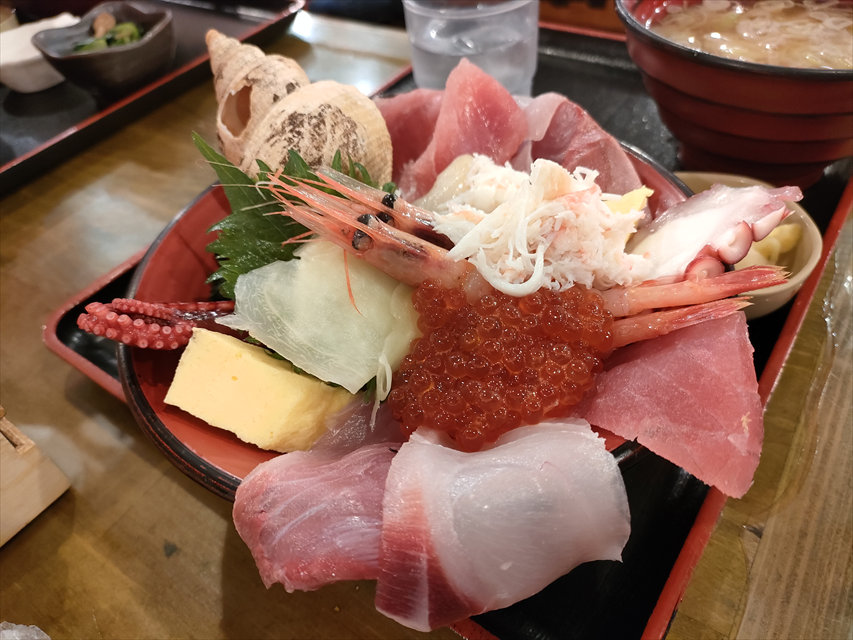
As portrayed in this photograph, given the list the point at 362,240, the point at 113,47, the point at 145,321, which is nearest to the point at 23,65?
the point at 113,47

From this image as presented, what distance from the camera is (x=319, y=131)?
42.4 inches

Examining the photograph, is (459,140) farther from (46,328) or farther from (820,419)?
(46,328)

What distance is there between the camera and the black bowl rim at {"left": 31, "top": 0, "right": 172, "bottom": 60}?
1899 millimetres

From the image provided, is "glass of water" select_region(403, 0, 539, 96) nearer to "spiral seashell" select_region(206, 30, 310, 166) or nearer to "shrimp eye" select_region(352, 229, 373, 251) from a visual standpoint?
"spiral seashell" select_region(206, 30, 310, 166)

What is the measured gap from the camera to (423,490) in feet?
2.15

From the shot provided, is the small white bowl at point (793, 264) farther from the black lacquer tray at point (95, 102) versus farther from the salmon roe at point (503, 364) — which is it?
the black lacquer tray at point (95, 102)

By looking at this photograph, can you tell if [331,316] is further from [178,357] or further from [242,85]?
[242,85]

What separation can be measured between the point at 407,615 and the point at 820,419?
0.83 meters

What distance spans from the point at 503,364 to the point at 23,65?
2364 mm

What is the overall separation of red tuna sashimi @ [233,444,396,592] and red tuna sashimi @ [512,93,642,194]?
27.6 inches

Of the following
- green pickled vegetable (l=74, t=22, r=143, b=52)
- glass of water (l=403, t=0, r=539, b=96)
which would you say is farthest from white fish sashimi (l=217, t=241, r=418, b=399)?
green pickled vegetable (l=74, t=22, r=143, b=52)

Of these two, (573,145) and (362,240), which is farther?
(573,145)

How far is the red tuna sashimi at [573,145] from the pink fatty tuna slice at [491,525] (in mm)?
614

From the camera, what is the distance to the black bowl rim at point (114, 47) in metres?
1.90
